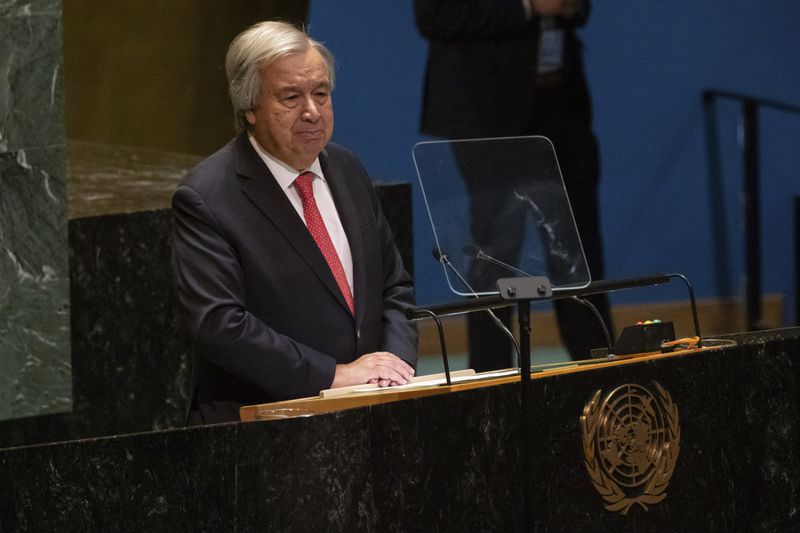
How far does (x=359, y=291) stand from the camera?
3244 mm

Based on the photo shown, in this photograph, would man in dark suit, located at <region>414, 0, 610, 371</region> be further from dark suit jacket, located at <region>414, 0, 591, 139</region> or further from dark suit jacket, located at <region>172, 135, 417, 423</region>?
dark suit jacket, located at <region>172, 135, 417, 423</region>

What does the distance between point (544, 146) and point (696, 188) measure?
353cm

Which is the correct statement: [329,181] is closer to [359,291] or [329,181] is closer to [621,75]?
[359,291]

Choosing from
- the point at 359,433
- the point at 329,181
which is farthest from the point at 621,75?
the point at 359,433

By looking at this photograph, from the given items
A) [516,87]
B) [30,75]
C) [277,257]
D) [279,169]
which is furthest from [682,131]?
[277,257]

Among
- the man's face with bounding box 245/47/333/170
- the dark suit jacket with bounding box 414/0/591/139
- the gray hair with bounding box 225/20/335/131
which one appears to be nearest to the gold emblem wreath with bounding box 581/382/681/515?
the man's face with bounding box 245/47/333/170

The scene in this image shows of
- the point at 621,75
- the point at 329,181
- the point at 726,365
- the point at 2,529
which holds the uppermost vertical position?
the point at 621,75

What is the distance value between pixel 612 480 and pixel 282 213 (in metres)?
0.93

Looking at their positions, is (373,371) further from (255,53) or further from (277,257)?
(255,53)

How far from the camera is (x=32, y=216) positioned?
4.27m

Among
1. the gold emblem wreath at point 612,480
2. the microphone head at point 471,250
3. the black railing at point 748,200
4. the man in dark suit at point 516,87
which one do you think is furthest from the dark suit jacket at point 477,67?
the gold emblem wreath at point 612,480

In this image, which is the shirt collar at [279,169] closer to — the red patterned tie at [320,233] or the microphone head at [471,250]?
the red patterned tie at [320,233]

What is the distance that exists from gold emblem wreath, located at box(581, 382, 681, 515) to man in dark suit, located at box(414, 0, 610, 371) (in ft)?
7.40

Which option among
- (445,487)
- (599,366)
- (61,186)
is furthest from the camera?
(61,186)
